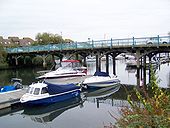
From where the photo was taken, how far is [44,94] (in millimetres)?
21516

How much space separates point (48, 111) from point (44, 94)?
1825 millimetres

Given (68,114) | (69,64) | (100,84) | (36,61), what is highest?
(69,64)

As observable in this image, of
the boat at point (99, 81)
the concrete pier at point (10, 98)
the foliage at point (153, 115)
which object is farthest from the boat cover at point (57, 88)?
the foliage at point (153, 115)

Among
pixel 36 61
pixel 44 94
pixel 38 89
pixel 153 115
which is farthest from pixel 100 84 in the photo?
pixel 36 61

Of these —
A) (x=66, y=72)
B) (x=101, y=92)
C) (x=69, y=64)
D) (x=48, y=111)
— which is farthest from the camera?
(x=69, y=64)

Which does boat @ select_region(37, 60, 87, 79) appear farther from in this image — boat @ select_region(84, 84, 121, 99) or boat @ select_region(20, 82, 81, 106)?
boat @ select_region(20, 82, 81, 106)

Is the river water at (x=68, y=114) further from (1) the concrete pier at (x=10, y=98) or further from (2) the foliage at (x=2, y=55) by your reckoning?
(2) the foliage at (x=2, y=55)

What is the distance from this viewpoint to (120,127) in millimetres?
5797

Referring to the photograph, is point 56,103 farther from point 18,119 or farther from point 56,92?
point 18,119

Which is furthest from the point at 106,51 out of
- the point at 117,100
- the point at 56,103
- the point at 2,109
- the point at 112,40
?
the point at 2,109

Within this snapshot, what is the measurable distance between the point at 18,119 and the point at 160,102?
1411 cm

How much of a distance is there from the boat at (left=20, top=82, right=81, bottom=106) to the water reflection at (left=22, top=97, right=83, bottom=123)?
0.42 m

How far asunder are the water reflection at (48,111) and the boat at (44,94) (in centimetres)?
42

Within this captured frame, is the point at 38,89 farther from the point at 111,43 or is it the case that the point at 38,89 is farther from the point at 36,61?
the point at 36,61
